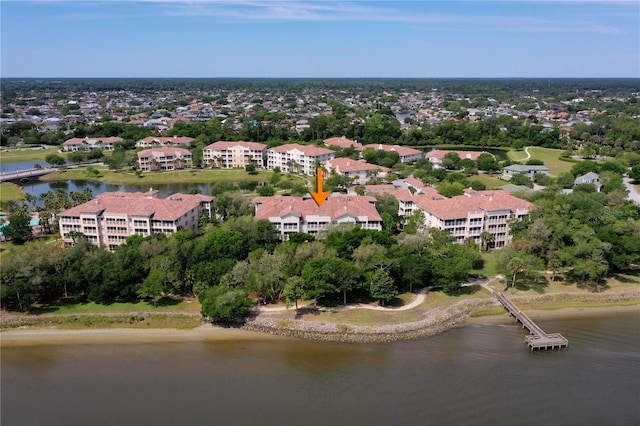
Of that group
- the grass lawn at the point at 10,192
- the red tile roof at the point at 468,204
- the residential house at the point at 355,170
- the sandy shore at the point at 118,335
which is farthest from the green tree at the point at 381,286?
the grass lawn at the point at 10,192

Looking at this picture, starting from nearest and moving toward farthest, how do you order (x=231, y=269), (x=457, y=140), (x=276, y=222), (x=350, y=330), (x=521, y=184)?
(x=350, y=330), (x=231, y=269), (x=276, y=222), (x=521, y=184), (x=457, y=140)

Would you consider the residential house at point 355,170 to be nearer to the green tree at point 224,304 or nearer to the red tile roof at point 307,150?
the red tile roof at point 307,150

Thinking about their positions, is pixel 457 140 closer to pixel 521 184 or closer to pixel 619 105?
pixel 521 184

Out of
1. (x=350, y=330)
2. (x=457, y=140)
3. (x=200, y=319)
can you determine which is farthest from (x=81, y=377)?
(x=457, y=140)

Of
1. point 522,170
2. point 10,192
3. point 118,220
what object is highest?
point 522,170

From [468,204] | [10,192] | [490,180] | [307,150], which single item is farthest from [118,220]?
[490,180]

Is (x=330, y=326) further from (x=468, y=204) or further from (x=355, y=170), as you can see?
(x=355, y=170)

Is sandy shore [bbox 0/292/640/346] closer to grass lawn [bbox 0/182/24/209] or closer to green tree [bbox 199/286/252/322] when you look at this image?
green tree [bbox 199/286/252/322]
